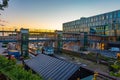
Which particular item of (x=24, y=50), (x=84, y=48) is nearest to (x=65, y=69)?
(x=24, y=50)

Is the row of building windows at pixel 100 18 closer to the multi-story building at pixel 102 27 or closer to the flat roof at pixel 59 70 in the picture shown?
the multi-story building at pixel 102 27

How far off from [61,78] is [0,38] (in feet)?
152

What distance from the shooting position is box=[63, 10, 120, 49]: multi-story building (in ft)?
269

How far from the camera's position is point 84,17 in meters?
108

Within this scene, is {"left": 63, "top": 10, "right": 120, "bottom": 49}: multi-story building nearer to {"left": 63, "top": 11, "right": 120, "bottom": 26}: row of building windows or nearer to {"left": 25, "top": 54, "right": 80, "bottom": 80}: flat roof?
{"left": 63, "top": 11, "right": 120, "bottom": 26}: row of building windows

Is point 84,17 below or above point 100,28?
above

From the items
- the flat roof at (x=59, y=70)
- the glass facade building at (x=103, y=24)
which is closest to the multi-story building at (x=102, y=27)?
the glass facade building at (x=103, y=24)

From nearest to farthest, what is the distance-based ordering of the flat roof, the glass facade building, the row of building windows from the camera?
the flat roof → the row of building windows → the glass facade building

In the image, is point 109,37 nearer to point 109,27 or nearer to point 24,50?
point 109,27

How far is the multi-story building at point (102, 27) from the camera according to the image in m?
82.0

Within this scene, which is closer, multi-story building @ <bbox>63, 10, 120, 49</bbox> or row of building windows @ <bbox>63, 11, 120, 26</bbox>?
row of building windows @ <bbox>63, 11, 120, 26</bbox>

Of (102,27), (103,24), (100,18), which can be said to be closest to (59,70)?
(103,24)

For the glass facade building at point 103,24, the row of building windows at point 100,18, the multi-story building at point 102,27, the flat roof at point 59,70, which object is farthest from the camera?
the multi-story building at point 102,27

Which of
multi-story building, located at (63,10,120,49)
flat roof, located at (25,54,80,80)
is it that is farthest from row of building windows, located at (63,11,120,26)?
flat roof, located at (25,54,80,80)
